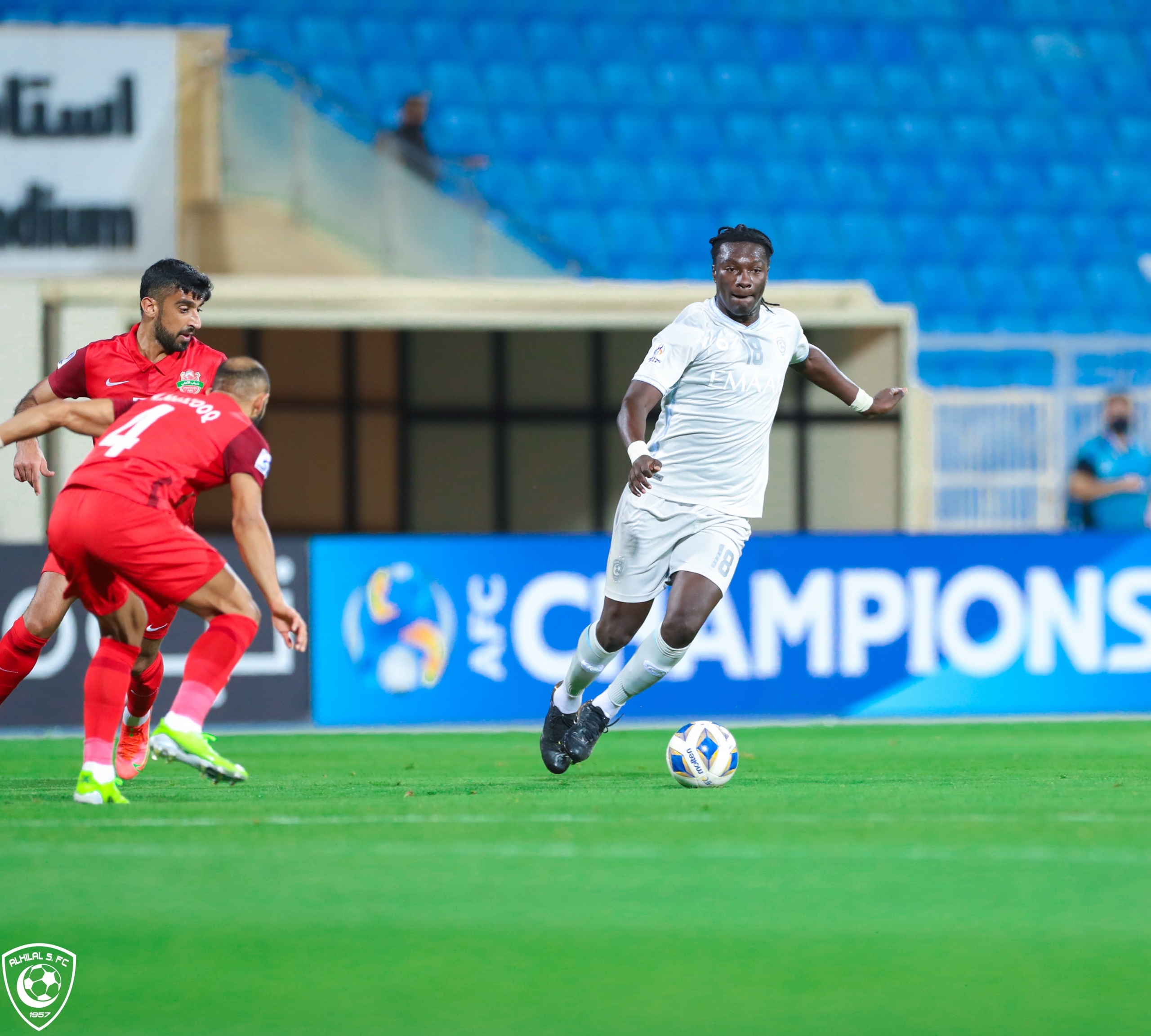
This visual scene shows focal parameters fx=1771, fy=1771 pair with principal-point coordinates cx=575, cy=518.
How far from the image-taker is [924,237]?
1911cm

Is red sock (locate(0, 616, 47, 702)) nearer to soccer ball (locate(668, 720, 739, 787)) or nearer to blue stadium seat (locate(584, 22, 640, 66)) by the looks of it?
soccer ball (locate(668, 720, 739, 787))

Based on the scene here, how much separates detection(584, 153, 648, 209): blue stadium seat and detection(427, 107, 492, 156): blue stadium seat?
99 centimetres

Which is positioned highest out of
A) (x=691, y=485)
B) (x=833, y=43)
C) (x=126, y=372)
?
(x=833, y=43)

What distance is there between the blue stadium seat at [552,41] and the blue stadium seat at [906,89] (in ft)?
11.5

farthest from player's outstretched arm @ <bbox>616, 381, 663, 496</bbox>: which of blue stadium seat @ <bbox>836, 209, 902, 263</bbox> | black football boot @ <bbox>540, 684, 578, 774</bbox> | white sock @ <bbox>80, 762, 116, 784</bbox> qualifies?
blue stadium seat @ <bbox>836, 209, 902, 263</bbox>

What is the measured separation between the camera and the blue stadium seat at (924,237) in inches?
748

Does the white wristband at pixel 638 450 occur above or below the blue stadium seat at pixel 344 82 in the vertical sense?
below

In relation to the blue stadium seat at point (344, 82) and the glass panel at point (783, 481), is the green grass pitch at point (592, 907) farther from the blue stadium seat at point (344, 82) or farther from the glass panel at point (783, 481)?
the blue stadium seat at point (344, 82)

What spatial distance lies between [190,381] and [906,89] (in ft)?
49.5

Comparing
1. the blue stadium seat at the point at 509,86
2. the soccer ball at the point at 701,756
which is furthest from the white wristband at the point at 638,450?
the blue stadium seat at the point at 509,86

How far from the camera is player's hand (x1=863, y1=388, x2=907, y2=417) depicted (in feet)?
23.5

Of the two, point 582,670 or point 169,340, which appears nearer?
point 169,340

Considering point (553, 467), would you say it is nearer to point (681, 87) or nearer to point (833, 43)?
point (681, 87)

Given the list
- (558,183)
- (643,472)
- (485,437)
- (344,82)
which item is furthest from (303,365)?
(643,472)
